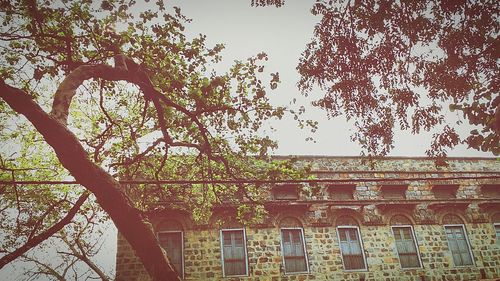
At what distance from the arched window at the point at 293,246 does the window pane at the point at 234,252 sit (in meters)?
1.64

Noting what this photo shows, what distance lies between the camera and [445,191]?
51.7ft

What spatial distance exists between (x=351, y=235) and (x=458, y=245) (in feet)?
15.8

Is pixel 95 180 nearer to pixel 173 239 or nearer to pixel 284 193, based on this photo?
pixel 173 239

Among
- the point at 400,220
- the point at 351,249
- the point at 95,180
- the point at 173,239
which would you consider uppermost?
the point at 400,220

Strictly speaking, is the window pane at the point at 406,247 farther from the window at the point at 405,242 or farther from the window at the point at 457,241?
the window at the point at 457,241

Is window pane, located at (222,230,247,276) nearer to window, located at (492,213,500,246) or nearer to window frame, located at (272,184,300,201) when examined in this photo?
window frame, located at (272,184,300,201)

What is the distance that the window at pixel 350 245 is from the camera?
1370 centimetres

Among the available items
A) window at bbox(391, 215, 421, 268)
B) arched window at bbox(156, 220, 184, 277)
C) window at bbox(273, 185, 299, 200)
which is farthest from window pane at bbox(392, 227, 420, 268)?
arched window at bbox(156, 220, 184, 277)

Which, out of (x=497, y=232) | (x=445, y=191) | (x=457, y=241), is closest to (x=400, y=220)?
(x=457, y=241)

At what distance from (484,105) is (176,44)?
250 inches

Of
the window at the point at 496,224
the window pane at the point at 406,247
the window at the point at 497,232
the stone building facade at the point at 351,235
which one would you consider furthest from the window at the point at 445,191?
the window pane at the point at 406,247

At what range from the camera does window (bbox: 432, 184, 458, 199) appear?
15.6 m

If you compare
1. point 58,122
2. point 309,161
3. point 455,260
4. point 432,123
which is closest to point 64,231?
point 309,161

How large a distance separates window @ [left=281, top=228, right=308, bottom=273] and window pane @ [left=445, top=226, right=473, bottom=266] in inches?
257
